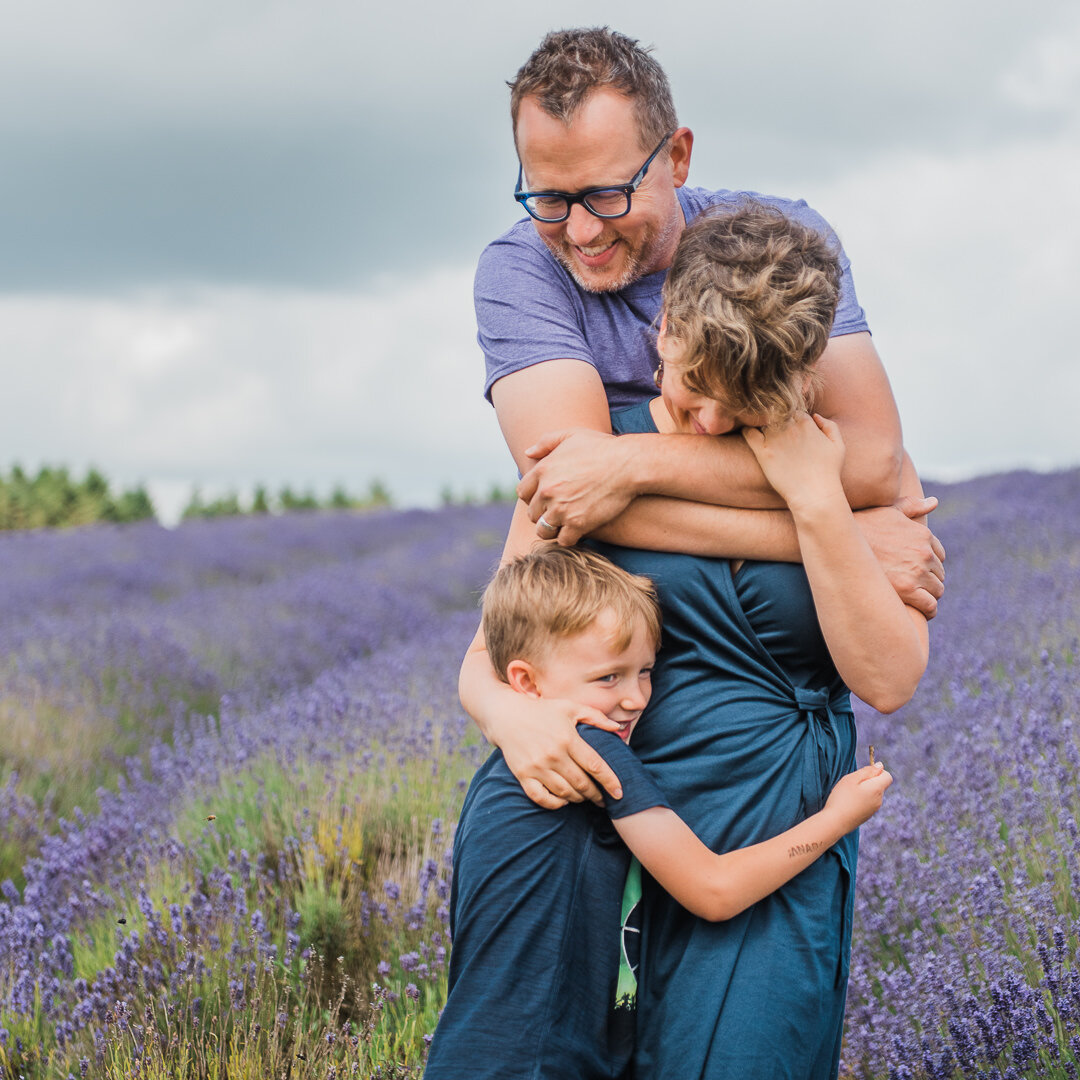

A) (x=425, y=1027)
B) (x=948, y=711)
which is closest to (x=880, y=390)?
(x=425, y=1027)

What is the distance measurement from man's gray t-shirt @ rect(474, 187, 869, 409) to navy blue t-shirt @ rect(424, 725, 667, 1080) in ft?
2.35

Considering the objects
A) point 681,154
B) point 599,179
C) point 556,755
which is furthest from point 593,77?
point 556,755

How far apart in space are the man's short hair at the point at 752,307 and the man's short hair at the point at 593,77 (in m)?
0.36

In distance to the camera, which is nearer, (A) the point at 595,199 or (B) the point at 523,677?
(B) the point at 523,677

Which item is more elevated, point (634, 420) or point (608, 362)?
point (608, 362)

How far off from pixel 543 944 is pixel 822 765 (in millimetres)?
550

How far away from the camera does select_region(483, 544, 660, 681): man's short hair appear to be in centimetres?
172

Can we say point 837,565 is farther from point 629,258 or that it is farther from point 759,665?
point 629,258

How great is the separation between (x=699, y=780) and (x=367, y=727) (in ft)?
8.59

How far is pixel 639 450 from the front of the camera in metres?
1.81

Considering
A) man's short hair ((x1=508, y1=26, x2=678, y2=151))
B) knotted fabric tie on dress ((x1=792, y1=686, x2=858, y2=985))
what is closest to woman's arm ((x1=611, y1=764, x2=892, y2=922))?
knotted fabric tie on dress ((x1=792, y1=686, x2=858, y2=985))

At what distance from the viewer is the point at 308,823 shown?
3.37 meters

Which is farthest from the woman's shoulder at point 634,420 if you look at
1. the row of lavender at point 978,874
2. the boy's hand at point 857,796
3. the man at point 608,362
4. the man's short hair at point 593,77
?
the row of lavender at point 978,874

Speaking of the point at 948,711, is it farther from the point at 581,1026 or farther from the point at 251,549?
the point at 251,549
